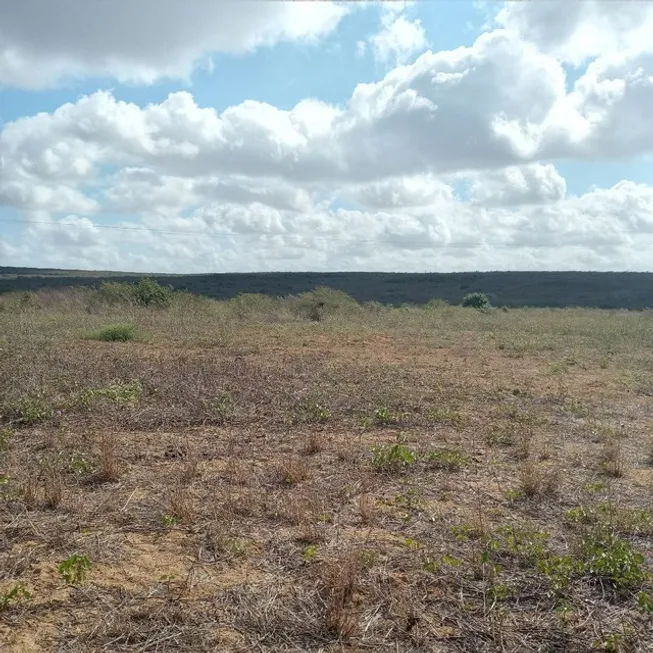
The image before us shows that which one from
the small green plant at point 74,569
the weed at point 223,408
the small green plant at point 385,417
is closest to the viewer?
the small green plant at point 74,569

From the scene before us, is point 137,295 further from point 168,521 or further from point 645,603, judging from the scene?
point 645,603

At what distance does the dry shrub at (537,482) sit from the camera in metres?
5.27

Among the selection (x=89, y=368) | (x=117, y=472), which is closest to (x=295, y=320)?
(x=89, y=368)

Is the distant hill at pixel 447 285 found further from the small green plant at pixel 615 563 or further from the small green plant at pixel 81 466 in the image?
the small green plant at pixel 615 563

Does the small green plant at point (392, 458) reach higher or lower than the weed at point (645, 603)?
higher

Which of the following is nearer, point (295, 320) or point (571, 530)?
point (571, 530)

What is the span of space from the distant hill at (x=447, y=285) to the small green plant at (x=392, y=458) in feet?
154

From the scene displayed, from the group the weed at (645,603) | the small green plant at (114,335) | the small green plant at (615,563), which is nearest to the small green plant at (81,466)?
the small green plant at (615,563)

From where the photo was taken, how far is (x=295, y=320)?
83.0 feet

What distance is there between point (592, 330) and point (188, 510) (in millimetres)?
20283

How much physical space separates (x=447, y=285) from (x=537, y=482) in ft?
209

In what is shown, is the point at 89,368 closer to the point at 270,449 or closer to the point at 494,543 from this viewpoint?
the point at 270,449

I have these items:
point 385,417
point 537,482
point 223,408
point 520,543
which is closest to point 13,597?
point 520,543

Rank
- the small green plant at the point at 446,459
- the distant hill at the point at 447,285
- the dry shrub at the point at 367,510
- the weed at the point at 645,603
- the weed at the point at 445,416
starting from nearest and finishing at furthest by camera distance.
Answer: the weed at the point at 645,603
the dry shrub at the point at 367,510
the small green plant at the point at 446,459
the weed at the point at 445,416
the distant hill at the point at 447,285
